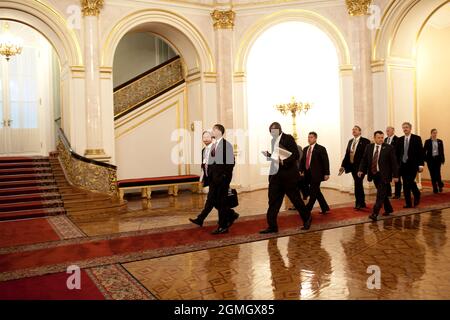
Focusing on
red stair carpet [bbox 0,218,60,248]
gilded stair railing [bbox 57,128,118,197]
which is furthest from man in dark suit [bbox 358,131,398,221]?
gilded stair railing [bbox 57,128,118,197]

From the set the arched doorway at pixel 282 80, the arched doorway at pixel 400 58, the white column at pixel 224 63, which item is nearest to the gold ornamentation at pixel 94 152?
the white column at pixel 224 63

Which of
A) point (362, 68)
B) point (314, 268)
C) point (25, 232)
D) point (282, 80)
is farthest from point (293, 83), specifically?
point (314, 268)

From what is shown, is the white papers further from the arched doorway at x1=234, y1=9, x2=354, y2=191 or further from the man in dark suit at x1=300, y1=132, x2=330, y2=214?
the arched doorway at x1=234, y1=9, x2=354, y2=191

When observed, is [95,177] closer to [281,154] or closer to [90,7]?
[90,7]

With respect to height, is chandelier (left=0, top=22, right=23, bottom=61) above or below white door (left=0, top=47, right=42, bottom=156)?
above

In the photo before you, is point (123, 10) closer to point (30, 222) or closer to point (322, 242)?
point (30, 222)

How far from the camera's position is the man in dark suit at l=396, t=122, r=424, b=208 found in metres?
7.88

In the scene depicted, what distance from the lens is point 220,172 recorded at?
605 cm

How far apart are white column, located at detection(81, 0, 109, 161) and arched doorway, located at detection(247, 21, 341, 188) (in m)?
4.08

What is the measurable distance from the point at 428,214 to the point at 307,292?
14.6ft

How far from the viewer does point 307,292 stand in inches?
142

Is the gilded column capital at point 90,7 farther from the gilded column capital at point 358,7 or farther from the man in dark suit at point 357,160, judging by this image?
the man in dark suit at point 357,160

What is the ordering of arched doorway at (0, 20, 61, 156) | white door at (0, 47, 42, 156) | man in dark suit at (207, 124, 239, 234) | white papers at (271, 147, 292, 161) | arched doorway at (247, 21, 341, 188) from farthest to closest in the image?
white door at (0, 47, 42, 156) → arched doorway at (0, 20, 61, 156) → arched doorway at (247, 21, 341, 188) → man in dark suit at (207, 124, 239, 234) → white papers at (271, 147, 292, 161)

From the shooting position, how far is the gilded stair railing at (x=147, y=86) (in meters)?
11.7
